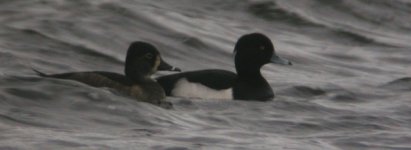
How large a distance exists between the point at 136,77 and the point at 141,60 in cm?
15

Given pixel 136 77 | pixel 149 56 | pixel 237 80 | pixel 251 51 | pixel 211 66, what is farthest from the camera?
pixel 211 66

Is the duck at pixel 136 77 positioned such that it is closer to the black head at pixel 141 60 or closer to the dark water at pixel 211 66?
the black head at pixel 141 60

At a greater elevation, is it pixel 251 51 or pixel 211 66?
pixel 251 51

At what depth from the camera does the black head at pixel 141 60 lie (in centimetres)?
1259

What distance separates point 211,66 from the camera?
50.0 feet

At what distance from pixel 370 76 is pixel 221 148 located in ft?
18.1

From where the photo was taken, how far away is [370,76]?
15.3 m

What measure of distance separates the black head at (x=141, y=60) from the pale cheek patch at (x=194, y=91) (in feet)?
1.47

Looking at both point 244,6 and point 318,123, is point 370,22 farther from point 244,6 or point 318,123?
point 318,123

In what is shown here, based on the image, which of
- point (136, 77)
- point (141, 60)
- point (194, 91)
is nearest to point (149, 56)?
point (141, 60)

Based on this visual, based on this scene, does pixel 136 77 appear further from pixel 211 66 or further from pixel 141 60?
pixel 211 66

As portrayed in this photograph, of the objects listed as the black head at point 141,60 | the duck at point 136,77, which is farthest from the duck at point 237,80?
the black head at point 141,60

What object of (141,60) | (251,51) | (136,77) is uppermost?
(251,51)

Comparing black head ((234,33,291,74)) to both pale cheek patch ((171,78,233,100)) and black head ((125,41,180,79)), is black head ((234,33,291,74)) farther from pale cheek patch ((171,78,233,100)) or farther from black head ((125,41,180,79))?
black head ((125,41,180,79))
